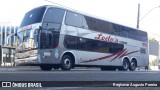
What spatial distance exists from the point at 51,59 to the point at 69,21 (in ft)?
7.98

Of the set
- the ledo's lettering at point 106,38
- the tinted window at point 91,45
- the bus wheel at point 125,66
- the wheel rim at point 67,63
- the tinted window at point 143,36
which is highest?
the tinted window at point 143,36

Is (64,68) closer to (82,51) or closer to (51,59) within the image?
(51,59)

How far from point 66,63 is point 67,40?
1.24 metres

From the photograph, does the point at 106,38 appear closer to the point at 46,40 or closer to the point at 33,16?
the point at 46,40

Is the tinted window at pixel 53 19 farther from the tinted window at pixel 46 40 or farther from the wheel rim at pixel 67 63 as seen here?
the wheel rim at pixel 67 63

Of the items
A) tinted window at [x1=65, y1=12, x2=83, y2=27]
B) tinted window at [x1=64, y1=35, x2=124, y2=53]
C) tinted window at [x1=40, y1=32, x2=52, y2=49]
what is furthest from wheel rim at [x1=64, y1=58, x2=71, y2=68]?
tinted window at [x1=65, y1=12, x2=83, y2=27]

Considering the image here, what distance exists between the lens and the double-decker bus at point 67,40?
1411cm

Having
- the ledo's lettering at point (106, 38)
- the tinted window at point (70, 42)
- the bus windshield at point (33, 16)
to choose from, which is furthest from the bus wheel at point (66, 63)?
the ledo's lettering at point (106, 38)

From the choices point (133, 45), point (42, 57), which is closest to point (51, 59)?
Answer: point (42, 57)

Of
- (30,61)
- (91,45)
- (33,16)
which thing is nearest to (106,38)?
(91,45)

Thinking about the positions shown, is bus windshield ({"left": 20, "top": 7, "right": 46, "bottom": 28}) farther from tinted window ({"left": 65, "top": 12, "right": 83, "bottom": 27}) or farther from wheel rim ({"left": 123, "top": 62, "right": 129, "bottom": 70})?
wheel rim ({"left": 123, "top": 62, "right": 129, "bottom": 70})

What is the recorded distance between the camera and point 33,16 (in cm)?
1473

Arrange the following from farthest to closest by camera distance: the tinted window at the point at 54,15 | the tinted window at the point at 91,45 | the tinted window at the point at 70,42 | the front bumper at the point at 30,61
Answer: the tinted window at the point at 91,45 < the tinted window at the point at 70,42 < the tinted window at the point at 54,15 < the front bumper at the point at 30,61

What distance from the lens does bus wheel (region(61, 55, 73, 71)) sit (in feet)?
47.8
